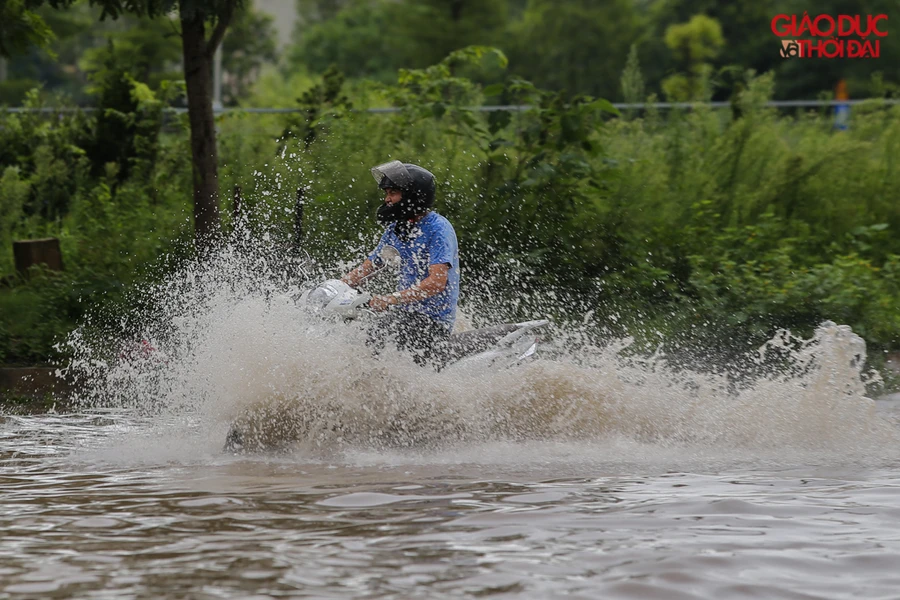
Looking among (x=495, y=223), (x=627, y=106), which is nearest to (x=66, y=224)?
(x=495, y=223)

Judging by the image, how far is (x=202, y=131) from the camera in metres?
12.3

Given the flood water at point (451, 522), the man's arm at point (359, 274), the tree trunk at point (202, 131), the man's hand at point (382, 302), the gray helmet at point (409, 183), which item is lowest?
the flood water at point (451, 522)

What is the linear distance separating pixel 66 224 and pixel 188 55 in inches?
170

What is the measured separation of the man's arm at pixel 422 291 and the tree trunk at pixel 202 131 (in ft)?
13.4

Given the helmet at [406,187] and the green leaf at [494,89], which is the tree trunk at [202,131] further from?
the helmet at [406,187]

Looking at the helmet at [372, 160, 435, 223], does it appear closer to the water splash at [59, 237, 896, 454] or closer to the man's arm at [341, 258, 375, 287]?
the man's arm at [341, 258, 375, 287]

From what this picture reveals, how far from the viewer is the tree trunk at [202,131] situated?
12.2 metres

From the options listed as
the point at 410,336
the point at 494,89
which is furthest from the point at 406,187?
the point at 494,89

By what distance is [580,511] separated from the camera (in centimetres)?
646

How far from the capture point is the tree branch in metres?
11.9

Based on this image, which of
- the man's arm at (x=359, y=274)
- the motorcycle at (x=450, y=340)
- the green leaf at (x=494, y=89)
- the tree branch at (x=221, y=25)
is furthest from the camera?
the green leaf at (x=494, y=89)

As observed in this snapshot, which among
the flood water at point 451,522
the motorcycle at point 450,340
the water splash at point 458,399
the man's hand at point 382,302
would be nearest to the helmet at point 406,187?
the motorcycle at point 450,340

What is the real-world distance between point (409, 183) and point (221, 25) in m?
4.16

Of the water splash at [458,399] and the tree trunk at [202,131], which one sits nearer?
the water splash at [458,399]
